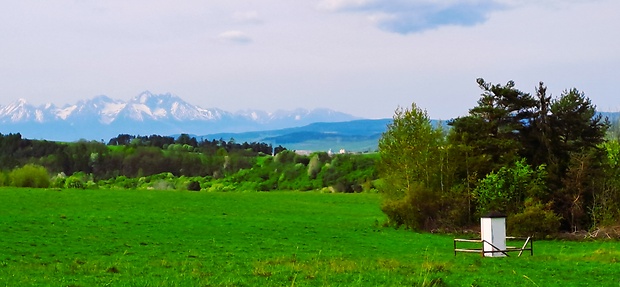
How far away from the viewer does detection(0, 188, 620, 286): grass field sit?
20547mm

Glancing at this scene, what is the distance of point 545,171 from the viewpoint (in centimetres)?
4856

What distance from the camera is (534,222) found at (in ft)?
150

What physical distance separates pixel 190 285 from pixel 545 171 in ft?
119

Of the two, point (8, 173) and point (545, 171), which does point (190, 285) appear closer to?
point (545, 171)

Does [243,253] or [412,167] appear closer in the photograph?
[243,253]

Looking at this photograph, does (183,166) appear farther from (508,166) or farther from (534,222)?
(534,222)

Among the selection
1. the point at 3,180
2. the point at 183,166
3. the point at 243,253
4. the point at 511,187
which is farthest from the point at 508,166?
the point at 183,166

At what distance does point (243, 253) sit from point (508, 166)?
25.1 meters

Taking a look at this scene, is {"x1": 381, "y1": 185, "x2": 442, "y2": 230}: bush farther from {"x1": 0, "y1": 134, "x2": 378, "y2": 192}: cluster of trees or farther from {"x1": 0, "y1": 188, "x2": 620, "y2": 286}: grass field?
{"x1": 0, "y1": 134, "x2": 378, "y2": 192}: cluster of trees

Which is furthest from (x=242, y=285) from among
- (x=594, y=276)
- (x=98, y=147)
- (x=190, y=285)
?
(x=98, y=147)

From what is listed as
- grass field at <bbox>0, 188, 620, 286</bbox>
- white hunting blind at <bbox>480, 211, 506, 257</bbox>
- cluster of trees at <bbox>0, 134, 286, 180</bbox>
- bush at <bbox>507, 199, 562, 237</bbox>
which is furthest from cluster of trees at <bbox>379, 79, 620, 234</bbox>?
cluster of trees at <bbox>0, 134, 286, 180</bbox>

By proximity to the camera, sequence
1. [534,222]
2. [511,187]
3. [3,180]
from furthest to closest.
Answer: [3,180], [511,187], [534,222]

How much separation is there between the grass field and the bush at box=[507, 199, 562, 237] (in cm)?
192

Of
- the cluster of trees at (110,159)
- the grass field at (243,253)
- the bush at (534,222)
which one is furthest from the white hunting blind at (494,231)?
the cluster of trees at (110,159)
